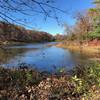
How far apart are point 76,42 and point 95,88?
42.5 meters

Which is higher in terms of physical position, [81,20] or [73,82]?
[81,20]

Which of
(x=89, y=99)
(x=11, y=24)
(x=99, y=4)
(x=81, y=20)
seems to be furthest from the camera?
(x=81, y=20)

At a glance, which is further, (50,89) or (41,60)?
(41,60)

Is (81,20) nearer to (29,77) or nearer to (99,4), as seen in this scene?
(99,4)

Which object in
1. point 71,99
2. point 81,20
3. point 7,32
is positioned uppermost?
point 81,20

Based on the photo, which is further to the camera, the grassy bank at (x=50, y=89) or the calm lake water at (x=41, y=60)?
the calm lake water at (x=41, y=60)

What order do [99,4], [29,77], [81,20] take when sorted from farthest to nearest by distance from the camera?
[81,20] → [99,4] → [29,77]

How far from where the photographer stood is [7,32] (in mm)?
6047

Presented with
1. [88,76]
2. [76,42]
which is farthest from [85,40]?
[88,76]

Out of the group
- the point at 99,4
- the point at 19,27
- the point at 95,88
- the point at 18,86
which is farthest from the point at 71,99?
the point at 99,4

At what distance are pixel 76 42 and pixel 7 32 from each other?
42.4 metres

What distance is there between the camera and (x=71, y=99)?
5352mm

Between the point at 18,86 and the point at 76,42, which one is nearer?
the point at 18,86

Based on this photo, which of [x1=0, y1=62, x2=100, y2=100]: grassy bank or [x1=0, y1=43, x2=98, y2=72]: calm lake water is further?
[x1=0, y1=43, x2=98, y2=72]: calm lake water
